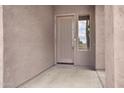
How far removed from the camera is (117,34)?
1.71 meters

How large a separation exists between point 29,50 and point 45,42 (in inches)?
51.8

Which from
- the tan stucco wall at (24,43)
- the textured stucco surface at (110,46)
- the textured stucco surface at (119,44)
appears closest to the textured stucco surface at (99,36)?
the tan stucco wall at (24,43)

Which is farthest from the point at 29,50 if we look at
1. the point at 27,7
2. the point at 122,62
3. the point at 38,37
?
the point at 122,62

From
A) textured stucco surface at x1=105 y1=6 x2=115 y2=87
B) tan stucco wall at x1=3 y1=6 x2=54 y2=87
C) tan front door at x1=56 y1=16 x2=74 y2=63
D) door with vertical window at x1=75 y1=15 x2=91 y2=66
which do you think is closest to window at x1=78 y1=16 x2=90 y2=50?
door with vertical window at x1=75 y1=15 x2=91 y2=66

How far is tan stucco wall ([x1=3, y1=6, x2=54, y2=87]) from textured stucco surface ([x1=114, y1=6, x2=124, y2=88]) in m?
1.93

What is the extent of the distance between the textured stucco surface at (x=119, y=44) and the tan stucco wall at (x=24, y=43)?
75.8 inches

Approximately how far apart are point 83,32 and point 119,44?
13.8ft

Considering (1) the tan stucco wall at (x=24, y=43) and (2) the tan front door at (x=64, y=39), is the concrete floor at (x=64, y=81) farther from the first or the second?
(2) the tan front door at (x=64, y=39)

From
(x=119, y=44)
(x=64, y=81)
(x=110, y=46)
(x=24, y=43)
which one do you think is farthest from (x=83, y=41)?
(x=119, y=44)

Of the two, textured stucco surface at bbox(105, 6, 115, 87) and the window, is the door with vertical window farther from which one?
textured stucco surface at bbox(105, 6, 115, 87)

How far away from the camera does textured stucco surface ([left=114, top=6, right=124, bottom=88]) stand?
1688 mm

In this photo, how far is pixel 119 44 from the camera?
1.71 meters

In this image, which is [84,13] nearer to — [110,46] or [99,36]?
[99,36]

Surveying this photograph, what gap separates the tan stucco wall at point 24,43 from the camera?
269 centimetres
